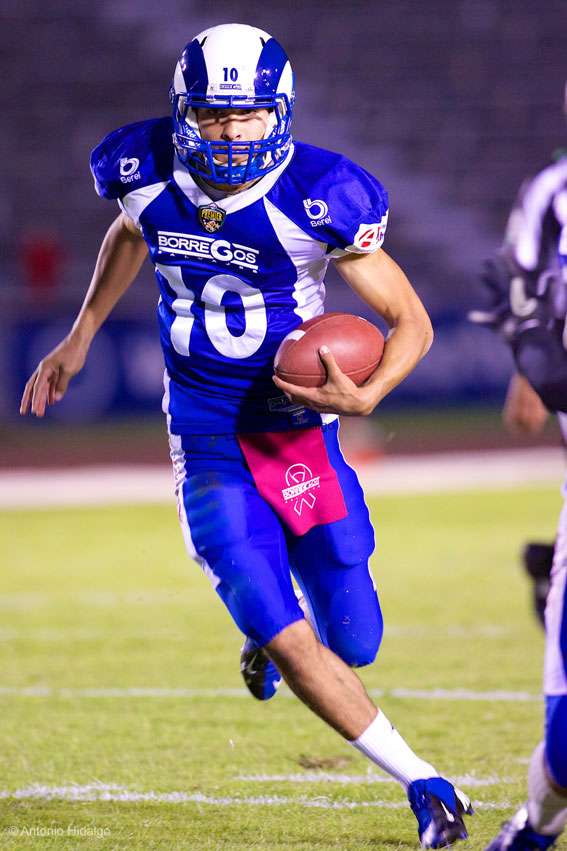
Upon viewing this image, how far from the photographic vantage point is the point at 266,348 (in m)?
3.10

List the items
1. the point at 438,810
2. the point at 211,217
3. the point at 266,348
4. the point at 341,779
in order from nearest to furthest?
the point at 438,810 < the point at 211,217 < the point at 266,348 < the point at 341,779

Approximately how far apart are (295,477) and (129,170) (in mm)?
909

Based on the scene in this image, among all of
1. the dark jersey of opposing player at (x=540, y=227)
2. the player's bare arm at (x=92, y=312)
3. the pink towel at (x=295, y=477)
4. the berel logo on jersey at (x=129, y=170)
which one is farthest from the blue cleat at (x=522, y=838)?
the berel logo on jersey at (x=129, y=170)

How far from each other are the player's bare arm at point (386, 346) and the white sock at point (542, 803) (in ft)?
2.85

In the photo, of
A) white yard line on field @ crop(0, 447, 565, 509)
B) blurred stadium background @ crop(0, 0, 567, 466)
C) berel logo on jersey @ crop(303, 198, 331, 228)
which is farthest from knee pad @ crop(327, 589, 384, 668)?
blurred stadium background @ crop(0, 0, 567, 466)

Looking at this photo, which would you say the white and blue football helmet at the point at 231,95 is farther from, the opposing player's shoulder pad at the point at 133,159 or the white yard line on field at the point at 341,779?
the white yard line on field at the point at 341,779

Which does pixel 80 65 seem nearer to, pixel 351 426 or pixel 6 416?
pixel 6 416

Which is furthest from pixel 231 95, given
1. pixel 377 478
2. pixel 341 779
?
pixel 377 478

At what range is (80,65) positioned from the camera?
16094mm

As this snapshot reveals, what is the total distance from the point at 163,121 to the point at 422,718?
2073 mm

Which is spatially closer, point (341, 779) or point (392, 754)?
point (392, 754)

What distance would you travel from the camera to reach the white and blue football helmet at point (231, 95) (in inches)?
114

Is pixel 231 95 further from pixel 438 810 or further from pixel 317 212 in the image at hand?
pixel 438 810

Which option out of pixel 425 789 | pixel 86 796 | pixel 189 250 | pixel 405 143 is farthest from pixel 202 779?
pixel 405 143
